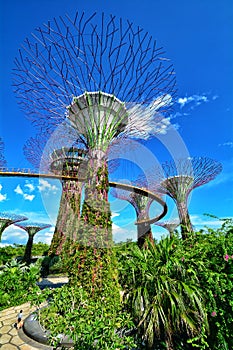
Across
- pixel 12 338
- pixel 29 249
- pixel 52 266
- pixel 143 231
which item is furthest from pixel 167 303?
pixel 29 249

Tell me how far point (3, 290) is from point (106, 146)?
18.5 ft

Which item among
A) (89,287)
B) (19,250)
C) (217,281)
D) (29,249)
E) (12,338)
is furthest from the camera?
(19,250)

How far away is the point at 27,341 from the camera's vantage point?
3998mm

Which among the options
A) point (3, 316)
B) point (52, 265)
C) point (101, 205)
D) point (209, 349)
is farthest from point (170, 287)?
point (52, 265)

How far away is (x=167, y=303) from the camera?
2.95 meters

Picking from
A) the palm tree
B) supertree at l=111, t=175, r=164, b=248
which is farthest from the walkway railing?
the palm tree

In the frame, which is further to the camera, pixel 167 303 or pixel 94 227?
pixel 94 227

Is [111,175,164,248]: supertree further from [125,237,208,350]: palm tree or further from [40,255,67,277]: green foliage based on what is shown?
[125,237,208,350]: palm tree

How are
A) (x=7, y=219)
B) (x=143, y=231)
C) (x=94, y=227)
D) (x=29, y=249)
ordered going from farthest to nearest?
(x=143, y=231) → (x=29, y=249) → (x=7, y=219) → (x=94, y=227)

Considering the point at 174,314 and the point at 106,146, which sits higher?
the point at 106,146

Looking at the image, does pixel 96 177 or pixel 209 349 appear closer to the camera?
pixel 209 349

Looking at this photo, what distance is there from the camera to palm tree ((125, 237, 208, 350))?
2856 mm

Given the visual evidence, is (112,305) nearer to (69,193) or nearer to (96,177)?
(96,177)

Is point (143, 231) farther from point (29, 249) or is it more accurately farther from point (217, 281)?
point (217, 281)
